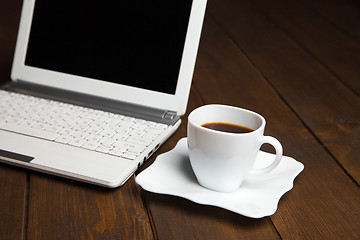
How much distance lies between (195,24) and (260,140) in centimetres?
32

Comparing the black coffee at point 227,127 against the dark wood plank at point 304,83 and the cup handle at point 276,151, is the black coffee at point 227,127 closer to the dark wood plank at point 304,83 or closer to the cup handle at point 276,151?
the cup handle at point 276,151

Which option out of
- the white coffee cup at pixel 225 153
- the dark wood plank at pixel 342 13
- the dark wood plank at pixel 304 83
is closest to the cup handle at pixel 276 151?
the white coffee cup at pixel 225 153

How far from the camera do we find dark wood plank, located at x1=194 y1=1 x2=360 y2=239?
0.67 m

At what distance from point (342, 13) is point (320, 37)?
32 centimetres

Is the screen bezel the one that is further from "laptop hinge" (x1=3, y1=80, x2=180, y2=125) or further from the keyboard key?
the keyboard key

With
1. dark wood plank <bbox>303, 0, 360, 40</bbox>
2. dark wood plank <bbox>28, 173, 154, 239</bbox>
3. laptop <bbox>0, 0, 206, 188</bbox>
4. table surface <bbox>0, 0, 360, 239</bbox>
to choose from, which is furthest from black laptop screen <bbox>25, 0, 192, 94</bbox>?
dark wood plank <bbox>303, 0, 360, 40</bbox>

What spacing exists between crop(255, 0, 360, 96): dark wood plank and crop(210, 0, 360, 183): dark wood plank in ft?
0.11

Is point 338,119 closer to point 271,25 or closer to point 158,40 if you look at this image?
point 158,40

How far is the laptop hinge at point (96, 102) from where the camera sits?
91 cm

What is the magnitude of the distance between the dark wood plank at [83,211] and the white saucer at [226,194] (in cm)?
4

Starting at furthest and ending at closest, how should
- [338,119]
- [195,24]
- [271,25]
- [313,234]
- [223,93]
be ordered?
[271,25], [223,93], [338,119], [195,24], [313,234]

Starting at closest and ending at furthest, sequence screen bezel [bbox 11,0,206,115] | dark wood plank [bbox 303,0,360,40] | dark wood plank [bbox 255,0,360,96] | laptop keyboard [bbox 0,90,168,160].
Answer: laptop keyboard [bbox 0,90,168,160], screen bezel [bbox 11,0,206,115], dark wood plank [bbox 255,0,360,96], dark wood plank [bbox 303,0,360,40]

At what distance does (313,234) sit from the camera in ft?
2.10

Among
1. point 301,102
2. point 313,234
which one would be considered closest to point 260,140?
point 313,234
